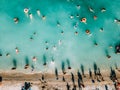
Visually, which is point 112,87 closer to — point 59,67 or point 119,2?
point 59,67

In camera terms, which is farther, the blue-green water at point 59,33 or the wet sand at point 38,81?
the blue-green water at point 59,33

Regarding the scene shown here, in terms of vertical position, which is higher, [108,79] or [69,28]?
[69,28]

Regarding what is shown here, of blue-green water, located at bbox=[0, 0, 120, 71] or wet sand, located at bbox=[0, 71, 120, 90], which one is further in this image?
blue-green water, located at bbox=[0, 0, 120, 71]

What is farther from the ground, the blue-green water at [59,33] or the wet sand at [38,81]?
the blue-green water at [59,33]

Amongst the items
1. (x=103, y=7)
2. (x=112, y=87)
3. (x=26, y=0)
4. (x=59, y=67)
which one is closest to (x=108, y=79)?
(x=112, y=87)

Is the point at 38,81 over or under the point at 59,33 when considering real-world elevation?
under

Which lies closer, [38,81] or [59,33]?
[38,81]

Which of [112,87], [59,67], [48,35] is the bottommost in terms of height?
[112,87]

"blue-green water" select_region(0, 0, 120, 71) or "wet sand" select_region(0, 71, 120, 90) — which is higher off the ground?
"blue-green water" select_region(0, 0, 120, 71)
